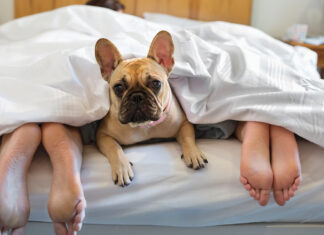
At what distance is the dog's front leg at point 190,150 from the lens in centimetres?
82

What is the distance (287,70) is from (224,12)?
1557 millimetres

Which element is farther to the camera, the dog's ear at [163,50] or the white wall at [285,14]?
the white wall at [285,14]

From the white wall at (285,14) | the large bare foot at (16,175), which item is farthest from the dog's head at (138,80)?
the white wall at (285,14)

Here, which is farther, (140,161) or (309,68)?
(309,68)

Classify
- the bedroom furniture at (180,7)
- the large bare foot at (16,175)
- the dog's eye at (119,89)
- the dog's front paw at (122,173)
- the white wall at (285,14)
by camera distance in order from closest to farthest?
the large bare foot at (16,175) < the dog's front paw at (122,173) < the dog's eye at (119,89) < the bedroom furniture at (180,7) < the white wall at (285,14)

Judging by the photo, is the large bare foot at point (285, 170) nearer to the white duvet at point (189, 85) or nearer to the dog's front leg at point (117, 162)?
the white duvet at point (189, 85)

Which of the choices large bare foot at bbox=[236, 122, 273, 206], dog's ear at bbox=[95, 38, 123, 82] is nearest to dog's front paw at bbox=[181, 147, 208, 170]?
large bare foot at bbox=[236, 122, 273, 206]

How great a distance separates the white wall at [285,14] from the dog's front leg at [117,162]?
207 cm

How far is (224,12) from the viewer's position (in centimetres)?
244

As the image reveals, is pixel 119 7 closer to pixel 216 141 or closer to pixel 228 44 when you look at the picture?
pixel 228 44

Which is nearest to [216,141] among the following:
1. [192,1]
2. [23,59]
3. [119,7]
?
[23,59]

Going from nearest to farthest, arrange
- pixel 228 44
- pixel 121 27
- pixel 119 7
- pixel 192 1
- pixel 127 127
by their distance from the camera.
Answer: pixel 127 127, pixel 228 44, pixel 121 27, pixel 119 7, pixel 192 1

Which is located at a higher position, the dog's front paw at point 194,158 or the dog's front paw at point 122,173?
the dog's front paw at point 194,158

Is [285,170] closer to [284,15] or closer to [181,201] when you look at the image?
[181,201]
